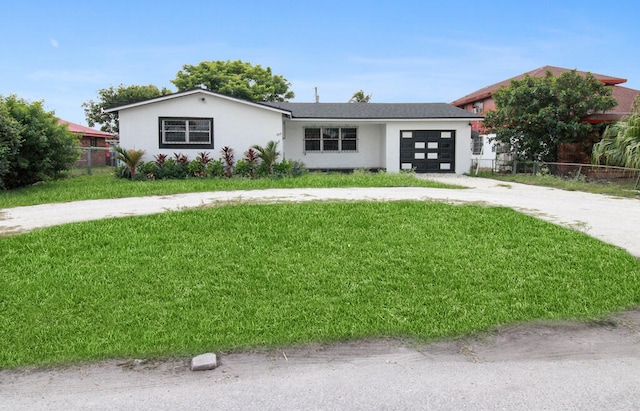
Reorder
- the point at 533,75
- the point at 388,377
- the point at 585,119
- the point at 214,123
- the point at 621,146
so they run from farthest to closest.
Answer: the point at 533,75 → the point at 585,119 → the point at 214,123 → the point at 621,146 → the point at 388,377

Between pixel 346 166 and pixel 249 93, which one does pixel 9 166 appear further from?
pixel 249 93

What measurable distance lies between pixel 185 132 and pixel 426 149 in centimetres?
1016

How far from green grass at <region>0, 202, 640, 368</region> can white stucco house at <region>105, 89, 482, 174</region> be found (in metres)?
10.6

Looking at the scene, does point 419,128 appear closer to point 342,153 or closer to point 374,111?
point 374,111

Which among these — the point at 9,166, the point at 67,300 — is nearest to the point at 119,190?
the point at 9,166

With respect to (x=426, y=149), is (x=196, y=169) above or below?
below

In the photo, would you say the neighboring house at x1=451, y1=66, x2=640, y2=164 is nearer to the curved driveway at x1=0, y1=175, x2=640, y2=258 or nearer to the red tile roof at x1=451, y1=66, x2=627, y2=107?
the red tile roof at x1=451, y1=66, x2=627, y2=107

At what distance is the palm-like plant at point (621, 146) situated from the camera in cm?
1489

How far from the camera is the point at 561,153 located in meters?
20.2

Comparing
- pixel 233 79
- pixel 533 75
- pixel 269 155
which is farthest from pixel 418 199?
pixel 233 79

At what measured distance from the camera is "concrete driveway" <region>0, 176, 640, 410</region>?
3256 mm

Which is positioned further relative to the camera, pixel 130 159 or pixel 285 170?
pixel 285 170

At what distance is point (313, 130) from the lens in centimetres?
2181

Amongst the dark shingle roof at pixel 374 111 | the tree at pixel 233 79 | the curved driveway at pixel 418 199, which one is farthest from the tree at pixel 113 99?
the curved driveway at pixel 418 199
